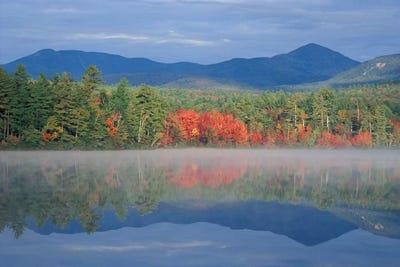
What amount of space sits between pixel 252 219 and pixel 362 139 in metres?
47.6

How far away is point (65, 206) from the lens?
15016 millimetres

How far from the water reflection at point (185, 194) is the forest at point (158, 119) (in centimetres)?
1554

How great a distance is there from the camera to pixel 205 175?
80.4 ft

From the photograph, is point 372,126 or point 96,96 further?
point 372,126

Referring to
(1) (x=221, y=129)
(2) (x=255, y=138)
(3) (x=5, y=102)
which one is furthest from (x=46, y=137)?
(2) (x=255, y=138)

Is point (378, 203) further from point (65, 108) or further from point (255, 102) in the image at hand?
point (255, 102)

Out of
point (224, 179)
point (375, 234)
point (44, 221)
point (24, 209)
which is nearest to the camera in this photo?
point (375, 234)

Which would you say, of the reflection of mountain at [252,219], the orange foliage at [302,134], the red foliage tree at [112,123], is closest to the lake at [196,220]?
the reflection of mountain at [252,219]

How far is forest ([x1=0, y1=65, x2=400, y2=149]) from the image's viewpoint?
138 feet

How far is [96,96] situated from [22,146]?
8700 mm

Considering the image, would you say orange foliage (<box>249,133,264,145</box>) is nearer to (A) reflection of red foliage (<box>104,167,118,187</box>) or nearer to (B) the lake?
(A) reflection of red foliage (<box>104,167,118,187</box>)

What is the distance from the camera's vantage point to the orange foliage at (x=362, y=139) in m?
59.0

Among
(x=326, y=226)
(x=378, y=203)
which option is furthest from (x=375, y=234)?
(x=378, y=203)

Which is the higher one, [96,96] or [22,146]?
[96,96]
